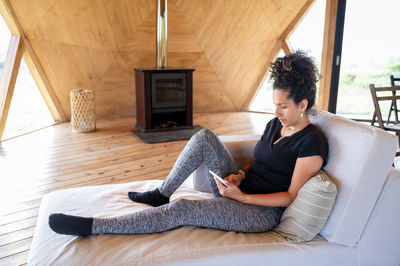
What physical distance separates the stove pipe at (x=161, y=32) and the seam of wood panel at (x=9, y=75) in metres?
1.77

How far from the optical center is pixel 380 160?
1.42m

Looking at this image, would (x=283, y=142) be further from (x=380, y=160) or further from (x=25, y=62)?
(x=25, y=62)

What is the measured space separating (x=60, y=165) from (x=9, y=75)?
1630mm

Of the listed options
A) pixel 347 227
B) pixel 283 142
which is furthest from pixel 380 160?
pixel 283 142

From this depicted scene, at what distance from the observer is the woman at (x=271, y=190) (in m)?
1.54

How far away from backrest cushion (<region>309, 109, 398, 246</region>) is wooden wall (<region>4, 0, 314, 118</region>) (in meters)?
3.84

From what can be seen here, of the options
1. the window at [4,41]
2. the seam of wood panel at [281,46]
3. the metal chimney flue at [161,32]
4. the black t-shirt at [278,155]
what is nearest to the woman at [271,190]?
the black t-shirt at [278,155]

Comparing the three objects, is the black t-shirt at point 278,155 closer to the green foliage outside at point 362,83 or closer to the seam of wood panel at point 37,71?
the seam of wood panel at point 37,71

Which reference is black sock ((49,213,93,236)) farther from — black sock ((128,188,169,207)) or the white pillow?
the white pillow

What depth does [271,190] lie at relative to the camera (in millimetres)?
1701

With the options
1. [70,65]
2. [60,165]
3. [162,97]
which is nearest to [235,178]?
[60,165]

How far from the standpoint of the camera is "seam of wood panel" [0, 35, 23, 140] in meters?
4.19

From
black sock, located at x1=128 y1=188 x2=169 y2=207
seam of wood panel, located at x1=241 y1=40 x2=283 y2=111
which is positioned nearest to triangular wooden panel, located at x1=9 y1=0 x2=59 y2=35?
black sock, located at x1=128 y1=188 x2=169 y2=207

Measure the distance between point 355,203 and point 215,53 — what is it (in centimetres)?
458
